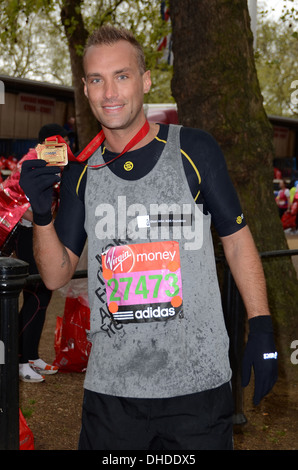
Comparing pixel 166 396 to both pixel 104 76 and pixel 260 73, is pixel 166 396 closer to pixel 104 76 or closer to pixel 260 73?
pixel 104 76

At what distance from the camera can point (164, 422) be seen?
2.25 meters

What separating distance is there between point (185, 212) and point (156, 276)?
0.24 meters

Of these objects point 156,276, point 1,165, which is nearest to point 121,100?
point 156,276

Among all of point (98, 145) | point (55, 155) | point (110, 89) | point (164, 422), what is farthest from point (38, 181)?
point (164, 422)

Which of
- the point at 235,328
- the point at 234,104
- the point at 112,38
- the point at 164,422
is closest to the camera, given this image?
the point at 164,422

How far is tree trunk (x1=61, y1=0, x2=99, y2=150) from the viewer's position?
1244cm

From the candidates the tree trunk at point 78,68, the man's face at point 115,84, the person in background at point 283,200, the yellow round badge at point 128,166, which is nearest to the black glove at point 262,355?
the yellow round badge at point 128,166

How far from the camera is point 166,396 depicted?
2234 mm

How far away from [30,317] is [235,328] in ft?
6.90

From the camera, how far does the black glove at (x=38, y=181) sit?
227 centimetres

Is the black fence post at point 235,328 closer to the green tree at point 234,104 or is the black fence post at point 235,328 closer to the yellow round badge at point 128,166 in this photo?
the green tree at point 234,104

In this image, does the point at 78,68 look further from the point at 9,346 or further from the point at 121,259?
the point at 121,259

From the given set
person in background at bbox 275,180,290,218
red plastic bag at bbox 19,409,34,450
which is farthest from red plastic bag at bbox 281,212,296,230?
red plastic bag at bbox 19,409,34,450

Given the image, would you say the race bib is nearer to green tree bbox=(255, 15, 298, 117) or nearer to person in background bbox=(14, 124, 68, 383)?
person in background bbox=(14, 124, 68, 383)
